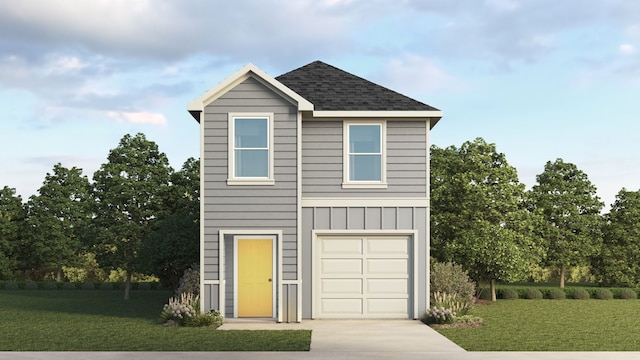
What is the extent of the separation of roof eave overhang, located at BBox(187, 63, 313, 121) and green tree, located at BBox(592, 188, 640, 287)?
2603cm

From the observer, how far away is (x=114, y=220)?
3500cm

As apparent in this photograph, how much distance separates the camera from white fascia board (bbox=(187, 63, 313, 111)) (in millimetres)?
21109

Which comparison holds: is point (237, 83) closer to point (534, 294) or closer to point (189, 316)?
point (189, 316)

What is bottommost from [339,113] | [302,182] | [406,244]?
[406,244]

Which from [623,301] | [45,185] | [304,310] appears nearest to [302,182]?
[304,310]

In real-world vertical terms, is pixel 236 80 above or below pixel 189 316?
above

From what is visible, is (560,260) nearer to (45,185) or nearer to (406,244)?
(406,244)

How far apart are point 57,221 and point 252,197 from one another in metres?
30.5

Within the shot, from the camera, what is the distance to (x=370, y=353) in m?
14.9

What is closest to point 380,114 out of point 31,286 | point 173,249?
point 173,249

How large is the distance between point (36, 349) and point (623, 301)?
1052 inches

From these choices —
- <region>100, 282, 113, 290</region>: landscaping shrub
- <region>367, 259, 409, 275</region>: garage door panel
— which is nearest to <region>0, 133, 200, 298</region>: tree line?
<region>100, 282, 113, 290</region>: landscaping shrub

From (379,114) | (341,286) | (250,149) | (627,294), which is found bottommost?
(627,294)

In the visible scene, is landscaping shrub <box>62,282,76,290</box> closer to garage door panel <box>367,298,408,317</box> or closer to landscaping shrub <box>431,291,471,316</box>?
garage door panel <box>367,298,408,317</box>
